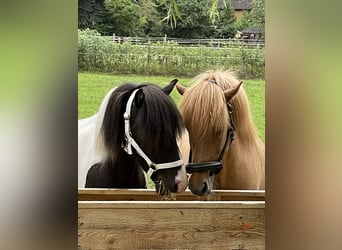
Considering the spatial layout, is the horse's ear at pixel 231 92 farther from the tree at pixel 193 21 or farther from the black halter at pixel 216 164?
the tree at pixel 193 21

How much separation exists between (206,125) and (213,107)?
10 centimetres

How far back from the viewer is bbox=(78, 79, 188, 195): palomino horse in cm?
233

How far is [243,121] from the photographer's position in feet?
8.13

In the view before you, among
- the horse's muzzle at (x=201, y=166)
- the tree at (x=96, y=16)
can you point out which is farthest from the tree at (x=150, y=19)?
the horse's muzzle at (x=201, y=166)

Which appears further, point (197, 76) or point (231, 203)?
point (197, 76)

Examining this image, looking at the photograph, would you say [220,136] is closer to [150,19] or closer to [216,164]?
[216,164]
